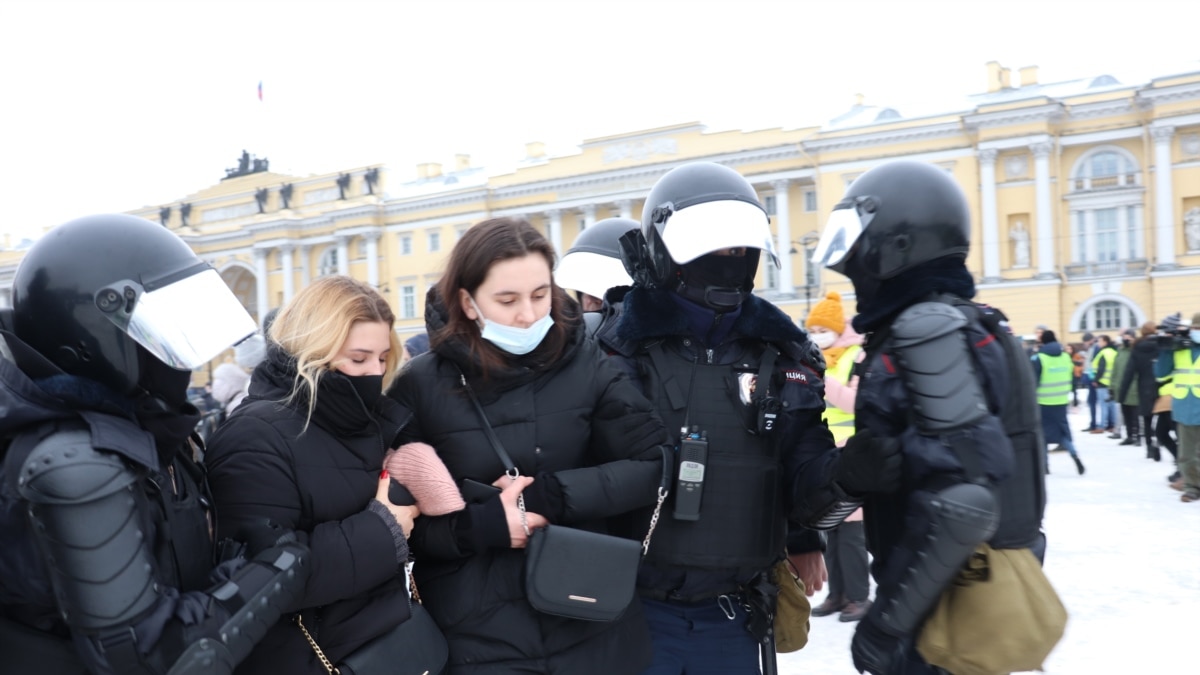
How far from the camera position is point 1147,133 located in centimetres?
3017

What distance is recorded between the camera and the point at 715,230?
7.73 feet

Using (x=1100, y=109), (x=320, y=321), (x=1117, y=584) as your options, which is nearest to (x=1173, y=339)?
(x=1117, y=584)

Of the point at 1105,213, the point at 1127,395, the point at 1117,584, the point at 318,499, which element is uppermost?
the point at 1105,213

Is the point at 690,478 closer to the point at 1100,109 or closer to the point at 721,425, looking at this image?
the point at 721,425

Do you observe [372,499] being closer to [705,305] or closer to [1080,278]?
[705,305]

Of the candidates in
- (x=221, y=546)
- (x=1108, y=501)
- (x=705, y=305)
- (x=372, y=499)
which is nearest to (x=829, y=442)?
(x=705, y=305)

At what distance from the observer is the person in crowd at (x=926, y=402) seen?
6.27 feet

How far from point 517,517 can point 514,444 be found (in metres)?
0.19

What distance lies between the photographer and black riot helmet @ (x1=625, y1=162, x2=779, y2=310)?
2352mm

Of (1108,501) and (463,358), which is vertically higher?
(463,358)

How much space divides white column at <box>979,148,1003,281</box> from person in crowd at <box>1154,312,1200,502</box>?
966 inches

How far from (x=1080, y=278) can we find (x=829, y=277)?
8.12m

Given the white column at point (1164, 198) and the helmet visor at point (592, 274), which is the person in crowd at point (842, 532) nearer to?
the helmet visor at point (592, 274)

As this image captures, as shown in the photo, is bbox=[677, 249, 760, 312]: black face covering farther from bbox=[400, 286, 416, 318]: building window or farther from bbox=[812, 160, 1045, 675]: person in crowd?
bbox=[400, 286, 416, 318]: building window
